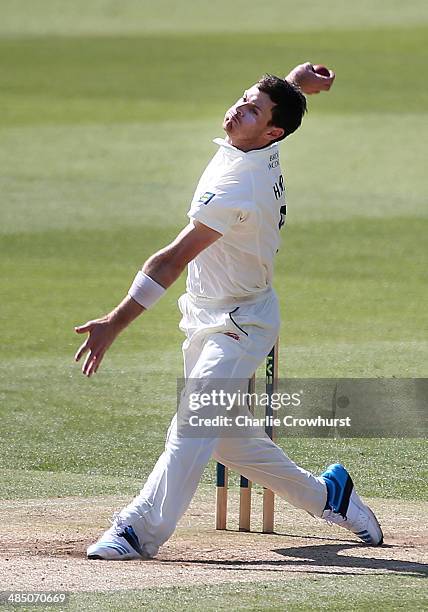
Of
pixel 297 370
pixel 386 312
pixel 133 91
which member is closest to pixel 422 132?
pixel 133 91

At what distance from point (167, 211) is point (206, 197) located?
10.5 meters

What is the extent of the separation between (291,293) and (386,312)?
3.38 ft

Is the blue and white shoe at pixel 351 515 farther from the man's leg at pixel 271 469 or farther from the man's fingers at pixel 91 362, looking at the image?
the man's fingers at pixel 91 362

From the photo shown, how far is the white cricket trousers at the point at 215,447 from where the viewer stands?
5.42m

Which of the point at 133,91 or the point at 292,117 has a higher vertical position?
the point at 133,91

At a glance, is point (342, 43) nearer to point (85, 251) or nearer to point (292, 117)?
point (85, 251)

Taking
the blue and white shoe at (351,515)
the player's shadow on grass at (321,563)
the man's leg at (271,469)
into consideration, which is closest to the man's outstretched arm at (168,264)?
the man's leg at (271,469)

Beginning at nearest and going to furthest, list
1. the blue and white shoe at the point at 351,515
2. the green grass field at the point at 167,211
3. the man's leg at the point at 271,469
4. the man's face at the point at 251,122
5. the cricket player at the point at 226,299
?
1. the cricket player at the point at 226,299
2. the man's face at the point at 251,122
3. the man's leg at the point at 271,469
4. the blue and white shoe at the point at 351,515
5. the green grass field at the point at 167,211

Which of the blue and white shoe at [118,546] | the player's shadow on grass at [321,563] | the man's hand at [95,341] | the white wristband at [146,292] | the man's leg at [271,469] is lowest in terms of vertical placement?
the player's shadow on grass at [321,563]

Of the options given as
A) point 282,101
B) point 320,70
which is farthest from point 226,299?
point 320,70

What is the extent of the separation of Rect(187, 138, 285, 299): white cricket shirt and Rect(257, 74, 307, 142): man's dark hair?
110mm

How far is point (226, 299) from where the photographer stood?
559 centimetres

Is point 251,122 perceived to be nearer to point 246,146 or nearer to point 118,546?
point 246,146

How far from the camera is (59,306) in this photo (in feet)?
38.2
